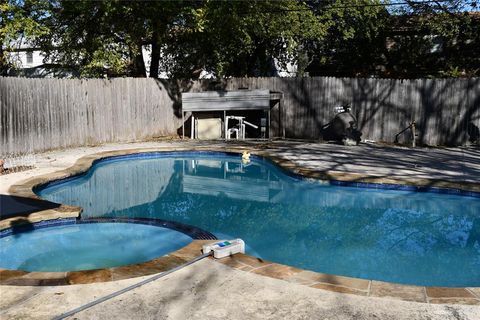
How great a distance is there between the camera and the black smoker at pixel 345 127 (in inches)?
461

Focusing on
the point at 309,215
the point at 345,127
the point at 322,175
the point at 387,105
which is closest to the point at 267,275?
the point at 309,215

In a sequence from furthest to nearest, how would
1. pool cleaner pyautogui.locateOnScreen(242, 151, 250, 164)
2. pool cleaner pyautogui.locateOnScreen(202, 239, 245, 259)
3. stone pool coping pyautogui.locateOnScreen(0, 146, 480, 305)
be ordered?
pool cleaner pyautogui.locateOnScreen(242, 151, 250, 164) < pool cleaner pyautogui.locateOnScreen(202, 239, 245, 259) < stone pool coping pyautogui.locateOnScreen(0, 146, 480, 305)

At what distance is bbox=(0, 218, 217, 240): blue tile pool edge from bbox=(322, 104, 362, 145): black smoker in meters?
7.28

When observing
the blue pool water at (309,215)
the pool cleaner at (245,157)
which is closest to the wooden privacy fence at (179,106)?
the blue pool water at (309,215)

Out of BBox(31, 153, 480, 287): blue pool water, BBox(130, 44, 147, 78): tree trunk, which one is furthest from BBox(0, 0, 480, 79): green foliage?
BBox(31, 153, 480, 287): blue pool water

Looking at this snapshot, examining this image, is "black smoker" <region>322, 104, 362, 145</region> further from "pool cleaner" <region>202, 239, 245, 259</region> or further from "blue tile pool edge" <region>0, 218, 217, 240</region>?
"pool cleaner" <region>202, 239, 245, 259</region>

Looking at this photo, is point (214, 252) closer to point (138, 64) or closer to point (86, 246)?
point (86, 246)

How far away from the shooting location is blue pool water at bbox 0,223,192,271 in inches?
178

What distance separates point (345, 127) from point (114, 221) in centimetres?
772

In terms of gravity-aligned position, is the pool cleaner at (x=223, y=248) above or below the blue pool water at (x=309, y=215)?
above

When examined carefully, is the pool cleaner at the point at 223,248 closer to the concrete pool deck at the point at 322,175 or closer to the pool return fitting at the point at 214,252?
the pool return fitting at the point at 214,252

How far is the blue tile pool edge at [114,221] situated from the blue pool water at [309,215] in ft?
1.84

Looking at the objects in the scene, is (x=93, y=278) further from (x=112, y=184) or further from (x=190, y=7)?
(x=190, y=7)

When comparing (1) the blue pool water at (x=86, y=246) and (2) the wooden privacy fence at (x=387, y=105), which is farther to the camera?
(2) the wooden privacy fence at (x=387, y=105)
